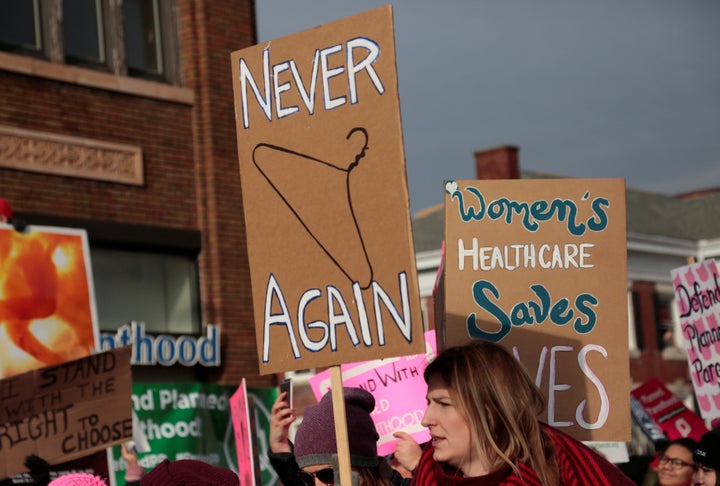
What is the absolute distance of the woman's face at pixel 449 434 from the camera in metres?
3.39

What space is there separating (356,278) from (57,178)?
8.83 m

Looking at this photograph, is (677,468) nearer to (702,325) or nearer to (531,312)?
(702,325)

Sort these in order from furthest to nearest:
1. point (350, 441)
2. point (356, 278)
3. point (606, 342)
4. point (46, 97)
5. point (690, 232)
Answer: point (690, 232) → point (46, 97) → point (606, 342) → point (350, 441) → point (356, 278)

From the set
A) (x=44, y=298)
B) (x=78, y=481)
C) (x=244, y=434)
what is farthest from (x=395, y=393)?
(x=44, y=298)

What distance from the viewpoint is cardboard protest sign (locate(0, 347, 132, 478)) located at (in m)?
6.87

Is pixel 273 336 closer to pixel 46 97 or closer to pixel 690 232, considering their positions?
pixel 46 97

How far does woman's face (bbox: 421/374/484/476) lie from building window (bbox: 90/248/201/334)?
9687 mm

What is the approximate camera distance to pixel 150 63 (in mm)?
13812

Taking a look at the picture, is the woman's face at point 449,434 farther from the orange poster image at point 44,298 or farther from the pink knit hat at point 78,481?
the orange poster image at point 44,298

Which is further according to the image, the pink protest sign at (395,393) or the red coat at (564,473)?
the pink protest sign at (395,393)

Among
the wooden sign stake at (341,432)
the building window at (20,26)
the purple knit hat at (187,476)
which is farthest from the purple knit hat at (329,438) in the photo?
the building window at (20,26)

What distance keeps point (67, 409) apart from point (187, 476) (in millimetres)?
2790

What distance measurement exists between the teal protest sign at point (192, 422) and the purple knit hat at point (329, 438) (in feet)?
23.6

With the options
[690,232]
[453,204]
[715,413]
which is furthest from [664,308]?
[453,204]
